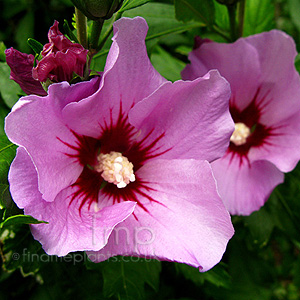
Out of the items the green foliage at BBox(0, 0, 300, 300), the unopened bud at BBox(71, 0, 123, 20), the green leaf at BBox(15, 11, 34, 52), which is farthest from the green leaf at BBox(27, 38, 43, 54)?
the green leaf at BBox(15, 11, 34, 52)

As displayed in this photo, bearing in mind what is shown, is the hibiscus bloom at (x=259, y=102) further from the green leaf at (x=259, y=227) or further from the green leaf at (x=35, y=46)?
the green leaf at (x=35, y=46)

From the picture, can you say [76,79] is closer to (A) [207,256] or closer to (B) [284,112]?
(A) [207,256]

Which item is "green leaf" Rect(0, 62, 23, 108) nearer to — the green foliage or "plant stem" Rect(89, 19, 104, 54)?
the green foliage

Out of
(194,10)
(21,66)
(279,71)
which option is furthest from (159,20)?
(21,66)

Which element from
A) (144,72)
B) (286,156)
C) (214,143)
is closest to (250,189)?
(286,156)

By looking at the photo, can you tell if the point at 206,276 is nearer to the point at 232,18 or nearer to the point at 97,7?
the point at 232,18

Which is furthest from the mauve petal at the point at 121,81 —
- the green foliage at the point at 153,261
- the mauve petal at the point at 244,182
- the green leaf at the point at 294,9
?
the green leaf at the point at 294,9

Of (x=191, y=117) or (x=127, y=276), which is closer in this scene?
(x=191, y=117)
